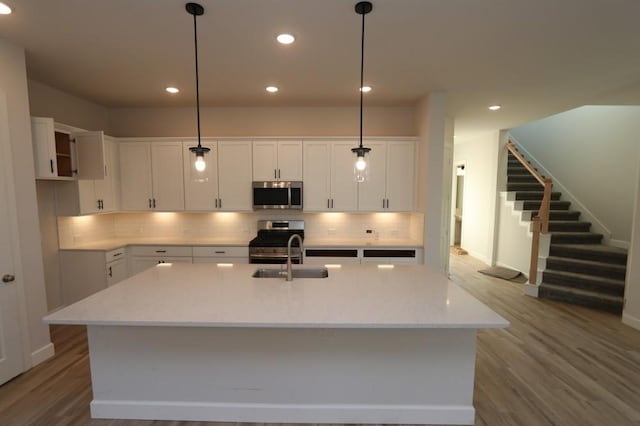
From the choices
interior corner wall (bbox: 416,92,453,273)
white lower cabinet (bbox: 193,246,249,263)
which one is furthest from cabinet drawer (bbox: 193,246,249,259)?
interior corner wall (bbox: 416,92,453,273)

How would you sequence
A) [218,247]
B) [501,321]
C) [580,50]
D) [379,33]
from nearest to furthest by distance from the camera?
1. [501,321]
2. [379,33]
3. [580,50]
4. [218,247]

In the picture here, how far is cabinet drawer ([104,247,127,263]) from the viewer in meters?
3.71

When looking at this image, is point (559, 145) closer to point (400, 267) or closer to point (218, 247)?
point (400, 267)

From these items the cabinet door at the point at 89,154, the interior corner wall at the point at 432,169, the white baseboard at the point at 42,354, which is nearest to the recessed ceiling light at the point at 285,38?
the interior corner wall at the point at 432,169

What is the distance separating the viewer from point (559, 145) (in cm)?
602

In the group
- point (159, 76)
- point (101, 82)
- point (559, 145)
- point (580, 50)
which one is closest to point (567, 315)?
point (580, 50)

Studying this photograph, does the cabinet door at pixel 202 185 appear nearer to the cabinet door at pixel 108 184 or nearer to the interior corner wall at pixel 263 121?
the interior corner wall at pixel 263 121

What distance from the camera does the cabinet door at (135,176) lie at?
4.24 meters

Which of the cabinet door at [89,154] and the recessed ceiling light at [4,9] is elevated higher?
the recessed ceiling light at [4,9]

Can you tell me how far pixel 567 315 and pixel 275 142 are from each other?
453 centimetres

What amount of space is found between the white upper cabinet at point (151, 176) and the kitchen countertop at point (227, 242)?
483 millimetres

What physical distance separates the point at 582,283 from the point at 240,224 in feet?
17.0

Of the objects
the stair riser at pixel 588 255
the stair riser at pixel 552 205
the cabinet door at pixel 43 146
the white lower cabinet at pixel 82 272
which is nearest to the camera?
the cabinet door at pixel 43 146

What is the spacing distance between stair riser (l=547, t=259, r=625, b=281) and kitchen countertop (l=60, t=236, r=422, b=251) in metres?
2.43
